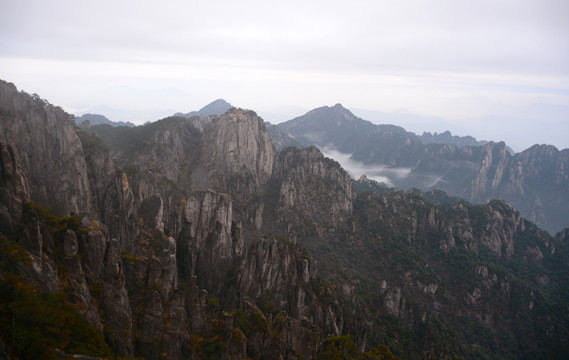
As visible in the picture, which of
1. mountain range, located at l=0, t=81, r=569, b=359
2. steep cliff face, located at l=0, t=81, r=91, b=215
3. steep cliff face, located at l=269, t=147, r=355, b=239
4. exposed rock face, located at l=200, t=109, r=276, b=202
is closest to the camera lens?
mountain range, located at l=0, t=81, r=569, b=359

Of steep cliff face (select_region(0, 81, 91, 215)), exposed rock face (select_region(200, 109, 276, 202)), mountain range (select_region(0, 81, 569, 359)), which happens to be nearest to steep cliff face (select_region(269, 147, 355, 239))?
mountain range (select_region(0, 81, 569, 359))

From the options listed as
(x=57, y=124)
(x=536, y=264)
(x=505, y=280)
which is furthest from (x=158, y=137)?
(x=536, y=264)

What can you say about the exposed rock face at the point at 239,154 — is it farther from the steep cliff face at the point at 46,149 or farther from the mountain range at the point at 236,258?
the steep cliff face at the point at 46,149

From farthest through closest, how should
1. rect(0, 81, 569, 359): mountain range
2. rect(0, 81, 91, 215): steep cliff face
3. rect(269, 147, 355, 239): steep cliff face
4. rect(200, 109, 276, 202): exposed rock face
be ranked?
rect(200, 109, 276, 202): exposed rock face, rect(269, 147, 355, 239): steep cliff face, rect(0, 81, 91, 215): steep cliff face, rect(0, 81, 569, 359): mountain range

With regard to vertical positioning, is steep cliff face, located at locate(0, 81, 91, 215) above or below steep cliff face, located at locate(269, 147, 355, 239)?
above

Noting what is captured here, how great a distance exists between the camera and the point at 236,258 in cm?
5400

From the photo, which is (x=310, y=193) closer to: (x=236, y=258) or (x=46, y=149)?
(x=236, y=258)

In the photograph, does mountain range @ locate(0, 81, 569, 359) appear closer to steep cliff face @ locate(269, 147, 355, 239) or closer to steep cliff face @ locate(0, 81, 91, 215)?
steep cliff face @ locate(0, 81, 91, 215)

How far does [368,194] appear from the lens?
120 meters

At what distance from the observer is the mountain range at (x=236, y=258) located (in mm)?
24469

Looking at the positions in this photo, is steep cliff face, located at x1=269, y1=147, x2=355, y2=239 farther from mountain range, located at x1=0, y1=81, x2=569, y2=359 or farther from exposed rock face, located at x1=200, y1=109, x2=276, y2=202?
exposed rock face, located at x1=200, y1=109, x2=276, y2=202

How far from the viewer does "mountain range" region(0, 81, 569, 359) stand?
24469 millimetres

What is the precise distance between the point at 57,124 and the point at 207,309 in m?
43.2

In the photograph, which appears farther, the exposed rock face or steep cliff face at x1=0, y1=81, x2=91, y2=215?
the exposed rock face
